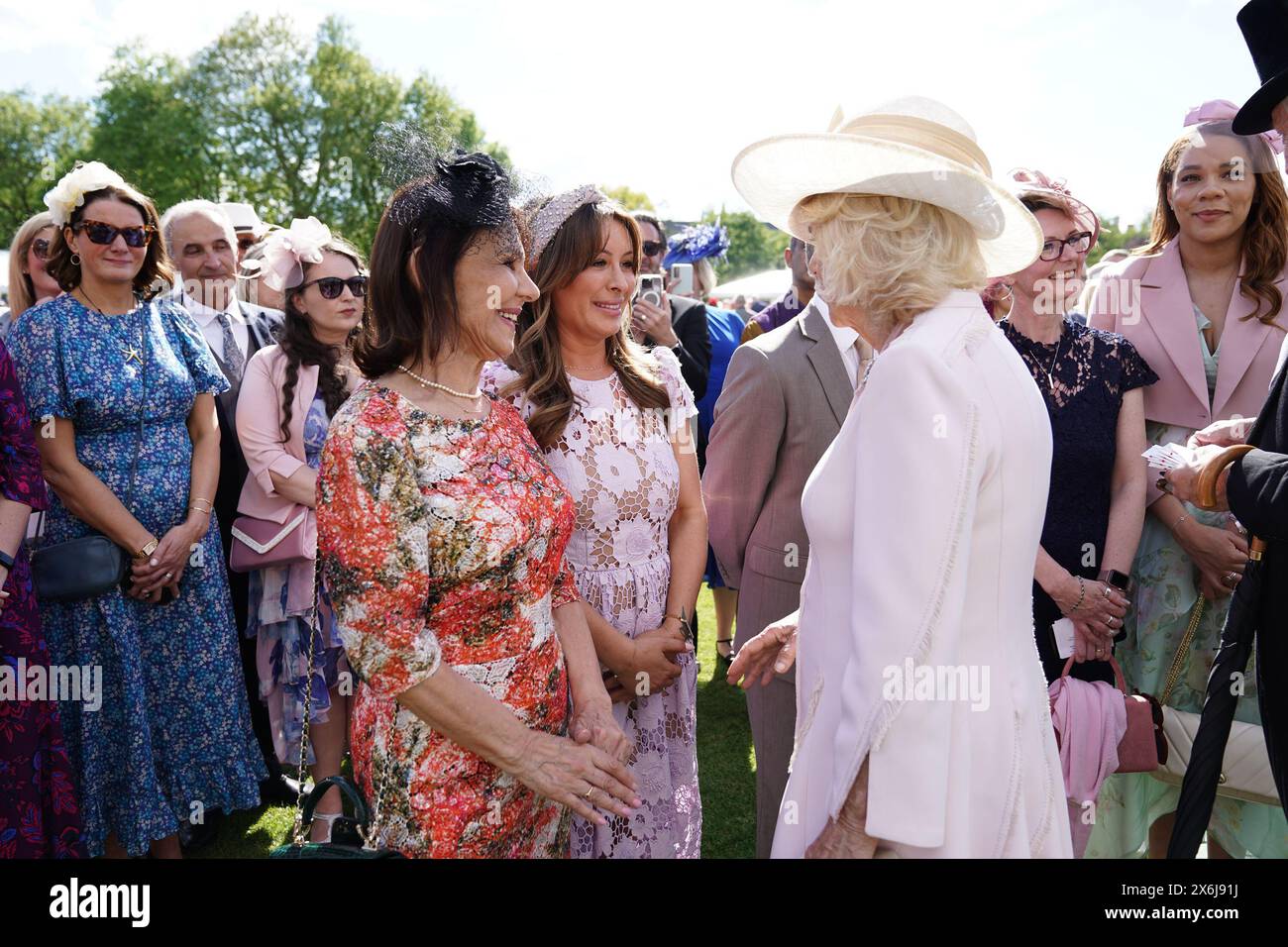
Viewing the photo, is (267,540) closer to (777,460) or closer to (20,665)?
(20,665)

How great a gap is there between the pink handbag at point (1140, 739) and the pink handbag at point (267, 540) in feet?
11.0

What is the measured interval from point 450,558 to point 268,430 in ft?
8.35

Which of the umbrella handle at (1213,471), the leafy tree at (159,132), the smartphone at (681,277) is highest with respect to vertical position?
the leafy tree at (159,132)

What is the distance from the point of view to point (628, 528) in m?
2.76

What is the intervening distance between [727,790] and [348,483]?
3201mm

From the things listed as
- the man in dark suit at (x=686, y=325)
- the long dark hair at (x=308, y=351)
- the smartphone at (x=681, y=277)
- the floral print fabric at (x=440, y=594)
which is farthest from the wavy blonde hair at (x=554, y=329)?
the smartphone at (x=681, y=277)

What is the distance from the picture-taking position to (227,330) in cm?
482

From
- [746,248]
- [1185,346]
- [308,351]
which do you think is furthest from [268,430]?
[746,248]

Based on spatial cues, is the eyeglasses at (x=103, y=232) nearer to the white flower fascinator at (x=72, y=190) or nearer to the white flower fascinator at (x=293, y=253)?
the white flower fascinator at (x=72, y=190)

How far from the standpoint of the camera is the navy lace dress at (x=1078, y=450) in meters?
3.22

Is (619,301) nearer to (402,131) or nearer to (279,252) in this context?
(402,131)

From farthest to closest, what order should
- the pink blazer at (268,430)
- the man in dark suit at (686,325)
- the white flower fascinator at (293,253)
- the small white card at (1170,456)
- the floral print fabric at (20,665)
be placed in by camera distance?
the man in dark suit at (686,325), the white flower fascinator at (293,253), the pink blazer at (268,430), the floral print fabric at (20,665), the small white card at (1170,456)

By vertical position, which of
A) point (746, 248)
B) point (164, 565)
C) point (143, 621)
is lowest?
point (143, 621)

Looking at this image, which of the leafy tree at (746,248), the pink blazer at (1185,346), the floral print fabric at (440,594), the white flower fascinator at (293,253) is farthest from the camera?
the leafy tree at (746,248)
